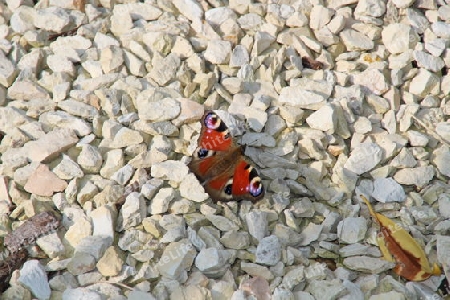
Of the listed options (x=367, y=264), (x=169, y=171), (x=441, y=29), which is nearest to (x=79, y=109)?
(x=169, y=171)

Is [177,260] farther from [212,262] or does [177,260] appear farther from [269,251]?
[269,251]

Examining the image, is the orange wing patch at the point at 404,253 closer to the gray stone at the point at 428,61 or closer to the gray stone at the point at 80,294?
the gray stone at the point at 428,61

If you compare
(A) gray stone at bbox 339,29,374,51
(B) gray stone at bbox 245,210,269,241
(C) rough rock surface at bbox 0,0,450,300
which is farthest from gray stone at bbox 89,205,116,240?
(A) gray stone at bbox 339,29,374,51

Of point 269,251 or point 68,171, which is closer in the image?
point 269,251

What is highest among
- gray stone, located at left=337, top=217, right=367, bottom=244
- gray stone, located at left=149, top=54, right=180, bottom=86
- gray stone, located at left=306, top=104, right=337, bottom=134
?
gray stone, located at left=149, top=54, right=180, bottom=86

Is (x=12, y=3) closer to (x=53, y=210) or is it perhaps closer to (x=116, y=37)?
(x=116, y=37)

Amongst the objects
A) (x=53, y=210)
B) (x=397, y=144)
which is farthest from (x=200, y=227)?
(x=397, y=144)

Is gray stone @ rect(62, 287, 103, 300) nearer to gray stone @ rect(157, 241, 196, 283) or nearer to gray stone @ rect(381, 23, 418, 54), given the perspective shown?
gray stone @ rect(157, 241, 196, 283)
